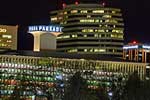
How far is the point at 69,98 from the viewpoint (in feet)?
322

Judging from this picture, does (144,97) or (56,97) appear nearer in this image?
(144,97)

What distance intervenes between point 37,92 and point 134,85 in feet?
267

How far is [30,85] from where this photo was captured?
18438 cm

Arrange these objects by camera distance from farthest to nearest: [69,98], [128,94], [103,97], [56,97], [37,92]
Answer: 1. [37,92]
2. [56,97]
3. [103,97]
4. [128,94]
5. [69,98]

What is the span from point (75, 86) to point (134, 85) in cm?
1173

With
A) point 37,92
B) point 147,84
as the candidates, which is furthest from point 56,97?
point 37,92

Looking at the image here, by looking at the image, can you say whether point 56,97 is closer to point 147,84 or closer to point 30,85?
point 147,84

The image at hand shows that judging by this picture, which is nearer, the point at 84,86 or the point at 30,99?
the point at 84,86

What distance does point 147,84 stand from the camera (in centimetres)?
11056

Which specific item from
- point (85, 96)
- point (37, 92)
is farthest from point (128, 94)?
point (37, 92)

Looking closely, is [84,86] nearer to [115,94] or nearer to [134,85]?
[134,85]

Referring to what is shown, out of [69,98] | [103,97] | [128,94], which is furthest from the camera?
[103,97]

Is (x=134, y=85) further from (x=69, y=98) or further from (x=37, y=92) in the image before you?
(x=37, y=92)

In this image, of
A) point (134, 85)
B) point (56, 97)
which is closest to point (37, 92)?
point (56, 97)
